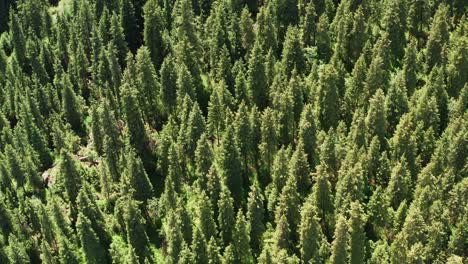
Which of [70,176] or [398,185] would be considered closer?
[398,185]

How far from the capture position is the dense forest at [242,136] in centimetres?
11212

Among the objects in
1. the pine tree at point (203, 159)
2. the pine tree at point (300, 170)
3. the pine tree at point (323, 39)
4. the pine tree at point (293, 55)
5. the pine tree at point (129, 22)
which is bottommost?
the pine tree at point (300, 170)

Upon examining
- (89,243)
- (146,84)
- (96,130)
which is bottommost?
(89,243)

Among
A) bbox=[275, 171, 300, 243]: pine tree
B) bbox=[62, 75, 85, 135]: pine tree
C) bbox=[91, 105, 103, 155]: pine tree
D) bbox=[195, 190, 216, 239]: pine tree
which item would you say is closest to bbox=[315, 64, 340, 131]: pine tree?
bbox=[275, 171, 300, 243]: pine tree

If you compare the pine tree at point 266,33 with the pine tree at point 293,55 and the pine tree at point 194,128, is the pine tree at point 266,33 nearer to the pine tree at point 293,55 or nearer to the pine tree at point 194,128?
the pine tree at point 293,55

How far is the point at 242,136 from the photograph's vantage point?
12694cm

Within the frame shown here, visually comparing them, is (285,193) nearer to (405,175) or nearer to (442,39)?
(405,175)

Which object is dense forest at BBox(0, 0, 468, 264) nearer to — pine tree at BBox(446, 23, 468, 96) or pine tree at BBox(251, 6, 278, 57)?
pine tree at BBox(251, 6, 278, 57)

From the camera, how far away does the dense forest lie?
11212 cm

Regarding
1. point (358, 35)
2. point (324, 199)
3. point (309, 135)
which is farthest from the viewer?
point (358, 35)

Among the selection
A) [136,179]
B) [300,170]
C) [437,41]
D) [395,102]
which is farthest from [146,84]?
[437,41]

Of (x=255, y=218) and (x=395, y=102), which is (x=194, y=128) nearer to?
(x=255, y=218)

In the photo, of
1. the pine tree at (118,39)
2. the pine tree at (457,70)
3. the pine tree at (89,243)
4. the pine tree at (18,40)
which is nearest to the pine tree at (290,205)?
the pine tree at (89,243)

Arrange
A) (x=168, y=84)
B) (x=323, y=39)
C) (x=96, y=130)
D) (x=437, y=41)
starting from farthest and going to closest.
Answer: (x=323, y=39), (x=437, y=41), (x=168, y=84), (x=96, y=130)
